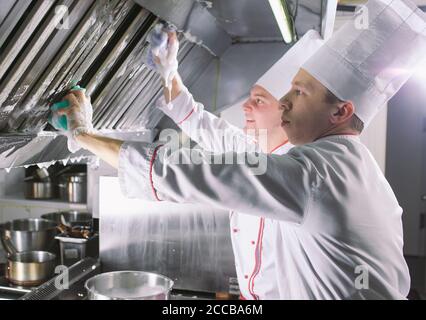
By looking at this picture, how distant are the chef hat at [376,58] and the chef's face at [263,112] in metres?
0.52

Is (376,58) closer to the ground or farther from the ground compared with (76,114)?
farther from the ground

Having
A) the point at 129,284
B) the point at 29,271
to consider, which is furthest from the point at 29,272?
the point at 129,284

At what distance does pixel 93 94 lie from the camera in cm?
139

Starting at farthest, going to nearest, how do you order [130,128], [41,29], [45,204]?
[45,204]
[130,128]
[41,29]

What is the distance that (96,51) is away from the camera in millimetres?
1214

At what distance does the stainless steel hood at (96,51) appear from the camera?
959 millimetres

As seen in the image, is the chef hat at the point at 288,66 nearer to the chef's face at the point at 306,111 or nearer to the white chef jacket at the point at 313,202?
the chef's face at the point at 306,111

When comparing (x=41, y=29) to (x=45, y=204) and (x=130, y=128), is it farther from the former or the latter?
(x=45, y=204)

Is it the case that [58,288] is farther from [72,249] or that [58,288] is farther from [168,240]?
[168,240]

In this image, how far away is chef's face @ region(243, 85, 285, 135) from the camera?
5.96 feet

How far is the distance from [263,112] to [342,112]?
2.10 ft

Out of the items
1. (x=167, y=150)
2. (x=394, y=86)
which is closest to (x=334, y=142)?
(x=394, y=86)

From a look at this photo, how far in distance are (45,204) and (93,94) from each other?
5.53 feet

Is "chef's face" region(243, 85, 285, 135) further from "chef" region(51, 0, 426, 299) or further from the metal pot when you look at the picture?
the metal pot
